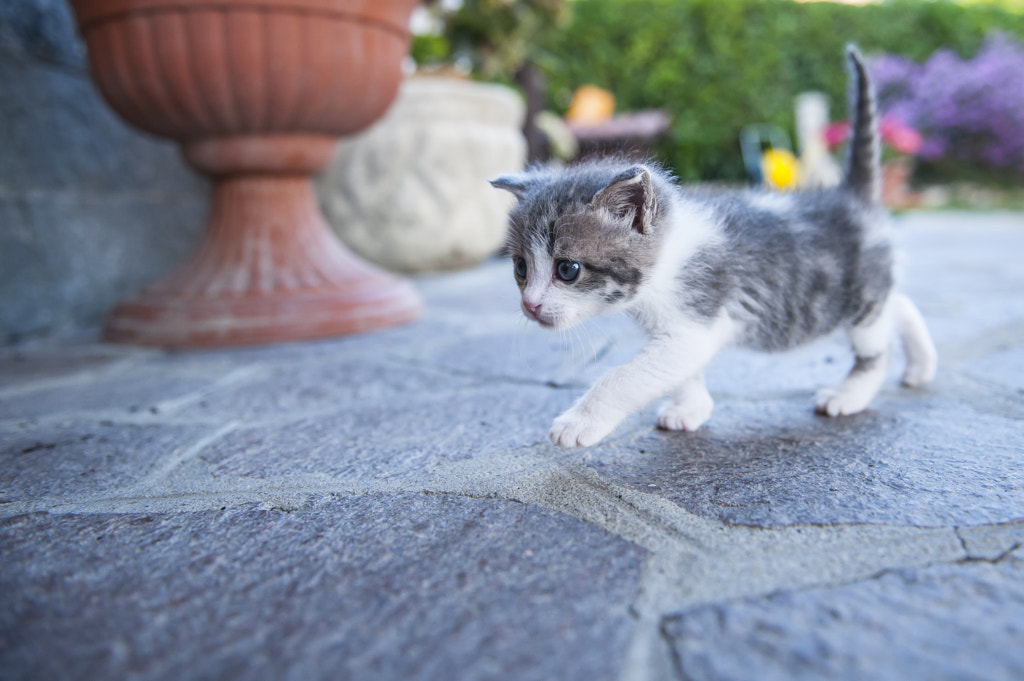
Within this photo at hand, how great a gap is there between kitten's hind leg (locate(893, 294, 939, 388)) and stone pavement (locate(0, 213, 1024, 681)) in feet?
0.22

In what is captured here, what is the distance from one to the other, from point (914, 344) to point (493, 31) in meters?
3.76

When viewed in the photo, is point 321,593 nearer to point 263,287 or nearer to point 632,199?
point 632,199

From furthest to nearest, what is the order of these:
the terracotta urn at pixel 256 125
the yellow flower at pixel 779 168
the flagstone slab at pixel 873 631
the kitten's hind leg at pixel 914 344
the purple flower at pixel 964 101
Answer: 1. the purple flower at pixel 964 101
2. the yellow flower at pixel 779 168
3. the terracotta urn at pixel 256 125
4. the kitten's hind leg at pixel 914 344
5. the flagstone slab at pixel 873 631

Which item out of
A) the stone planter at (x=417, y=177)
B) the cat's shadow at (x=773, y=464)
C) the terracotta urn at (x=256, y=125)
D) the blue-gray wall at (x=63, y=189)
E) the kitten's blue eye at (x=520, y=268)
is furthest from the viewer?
the stone planter at (x=417, y=177)

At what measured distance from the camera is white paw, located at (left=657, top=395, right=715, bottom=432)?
148cm

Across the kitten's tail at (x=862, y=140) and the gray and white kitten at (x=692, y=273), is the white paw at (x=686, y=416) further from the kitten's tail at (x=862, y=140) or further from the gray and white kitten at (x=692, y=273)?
the kitten's tail at (x=862, y=140)

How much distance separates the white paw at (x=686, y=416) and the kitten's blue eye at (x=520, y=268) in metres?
0.44

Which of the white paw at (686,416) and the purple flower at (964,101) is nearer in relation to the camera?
the white paw at (686,416)

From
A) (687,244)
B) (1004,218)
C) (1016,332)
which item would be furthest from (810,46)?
(687,244)

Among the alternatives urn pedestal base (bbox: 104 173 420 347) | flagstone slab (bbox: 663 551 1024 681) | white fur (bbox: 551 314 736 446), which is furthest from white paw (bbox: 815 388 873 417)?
urn pedestal base (bbox: 104 173 420 347)

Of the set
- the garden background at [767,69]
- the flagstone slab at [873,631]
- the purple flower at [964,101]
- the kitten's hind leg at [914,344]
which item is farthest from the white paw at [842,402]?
the purple flower at [964,101]

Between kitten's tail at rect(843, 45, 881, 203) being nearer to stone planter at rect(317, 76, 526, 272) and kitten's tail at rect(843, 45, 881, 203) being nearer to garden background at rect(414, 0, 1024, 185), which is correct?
stone planter at rect(317, 76, 526, 272)

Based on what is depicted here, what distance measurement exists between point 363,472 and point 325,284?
1574 millimetres

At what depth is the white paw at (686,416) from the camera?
1.48 meters
